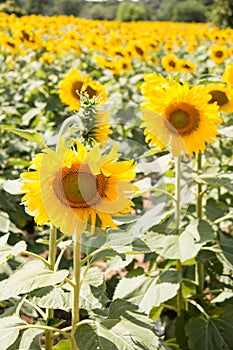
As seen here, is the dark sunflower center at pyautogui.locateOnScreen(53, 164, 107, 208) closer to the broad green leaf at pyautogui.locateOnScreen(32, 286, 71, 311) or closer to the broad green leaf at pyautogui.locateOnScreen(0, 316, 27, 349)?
the broad green leaf at pyautogui.locateOnScreen(32, 286, 71, 311)

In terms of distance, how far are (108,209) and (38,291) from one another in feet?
1.29

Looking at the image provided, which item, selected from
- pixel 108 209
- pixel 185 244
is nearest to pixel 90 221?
pixel 108 209

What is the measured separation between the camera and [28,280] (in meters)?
1.71

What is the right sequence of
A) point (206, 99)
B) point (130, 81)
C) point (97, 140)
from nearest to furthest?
point (97, 140) → point (206, 99) → point (130, 81)

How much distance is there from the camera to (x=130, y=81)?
6293 mm

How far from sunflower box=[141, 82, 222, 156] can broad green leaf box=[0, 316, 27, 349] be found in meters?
0.88

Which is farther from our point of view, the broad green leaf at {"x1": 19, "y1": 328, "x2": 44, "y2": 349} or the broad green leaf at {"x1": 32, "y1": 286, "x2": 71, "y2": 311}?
the broad green leaf at {"x1": 19, "y1": 328, "x2": 44, "y2": 349}

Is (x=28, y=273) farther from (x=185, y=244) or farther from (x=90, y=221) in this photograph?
(x=185, y=244)

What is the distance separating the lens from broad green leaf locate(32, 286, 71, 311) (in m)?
1.74

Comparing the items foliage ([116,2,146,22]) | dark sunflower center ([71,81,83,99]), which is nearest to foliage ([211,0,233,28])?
foliage ([116,2,146,22])

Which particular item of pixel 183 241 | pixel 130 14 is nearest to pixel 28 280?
pixel 183 241

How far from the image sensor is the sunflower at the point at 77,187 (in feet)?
4.93

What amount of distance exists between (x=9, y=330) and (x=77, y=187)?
562 mm

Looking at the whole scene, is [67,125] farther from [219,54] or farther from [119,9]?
[119,9]
